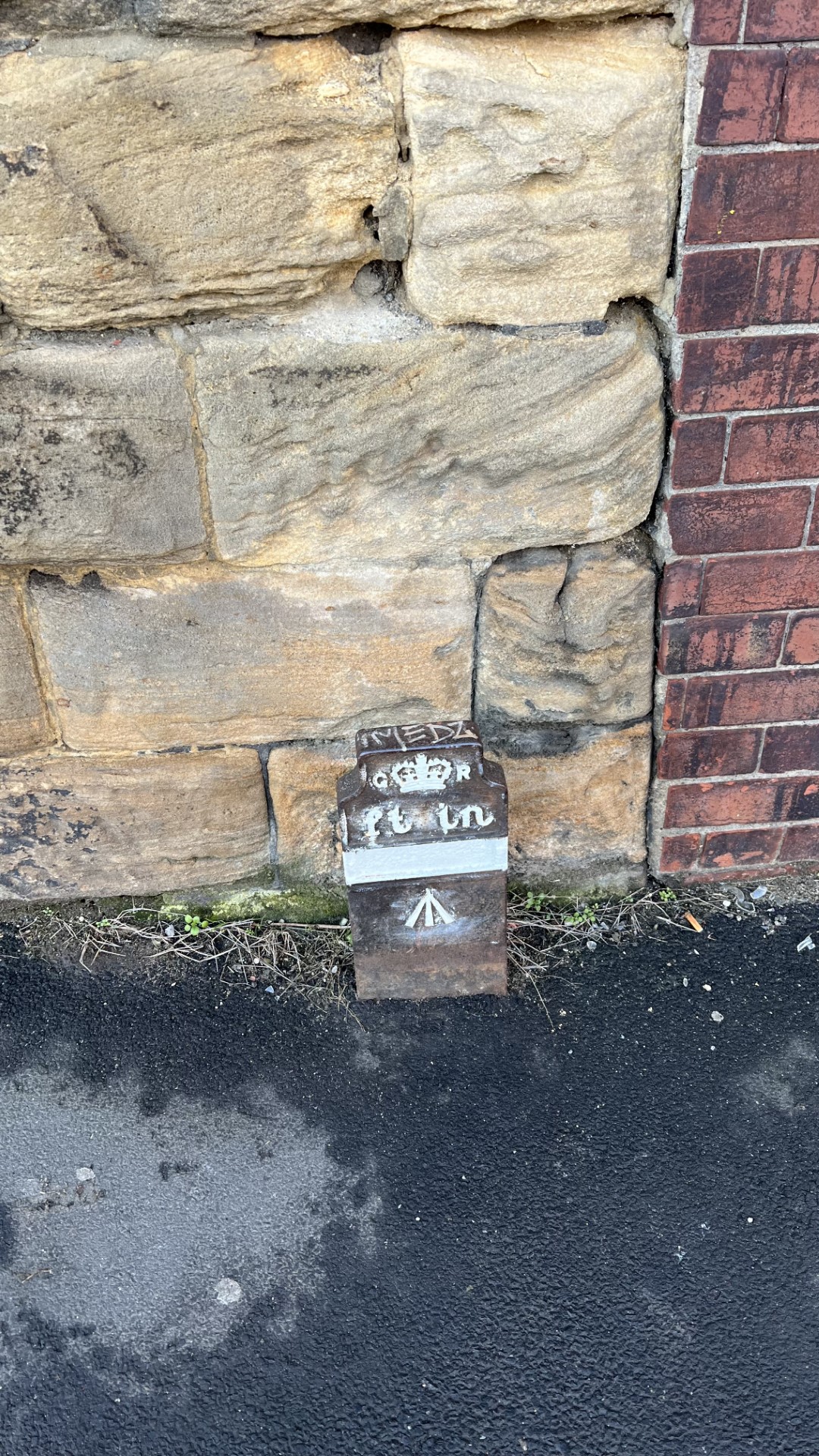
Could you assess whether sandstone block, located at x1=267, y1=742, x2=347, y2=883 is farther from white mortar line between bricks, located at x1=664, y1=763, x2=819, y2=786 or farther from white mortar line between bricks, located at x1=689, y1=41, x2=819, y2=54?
white mortar line between bricks, located at x1=689, y1=41, x2=819, y2=54

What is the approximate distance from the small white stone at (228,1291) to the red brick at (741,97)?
76.8 inches

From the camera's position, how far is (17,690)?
2.19 m

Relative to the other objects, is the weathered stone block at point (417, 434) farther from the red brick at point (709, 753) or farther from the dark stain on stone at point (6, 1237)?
the dark stain on stone at point (6, 1237)

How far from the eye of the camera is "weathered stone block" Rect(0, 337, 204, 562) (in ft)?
6.13

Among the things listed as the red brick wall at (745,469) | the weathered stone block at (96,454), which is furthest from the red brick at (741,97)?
the weathered stone block at (96,454)

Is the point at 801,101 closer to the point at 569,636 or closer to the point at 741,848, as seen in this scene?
the point at 569,636

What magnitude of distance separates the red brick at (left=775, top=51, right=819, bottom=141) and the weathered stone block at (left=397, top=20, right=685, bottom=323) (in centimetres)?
16

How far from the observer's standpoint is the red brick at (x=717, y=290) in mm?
1832

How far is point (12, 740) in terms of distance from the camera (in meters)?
2.24

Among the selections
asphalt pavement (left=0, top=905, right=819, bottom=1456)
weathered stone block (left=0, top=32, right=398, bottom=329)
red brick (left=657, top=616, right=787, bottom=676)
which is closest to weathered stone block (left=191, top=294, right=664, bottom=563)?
weathered stone block (left=0, top=32, right=398, bottom=329)

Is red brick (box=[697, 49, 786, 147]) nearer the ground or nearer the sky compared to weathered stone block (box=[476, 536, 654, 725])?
nearer the sky

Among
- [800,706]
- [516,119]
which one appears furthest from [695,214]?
[800,706]

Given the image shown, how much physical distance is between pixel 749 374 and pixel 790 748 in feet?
2.57

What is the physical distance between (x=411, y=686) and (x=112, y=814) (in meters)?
0.67
